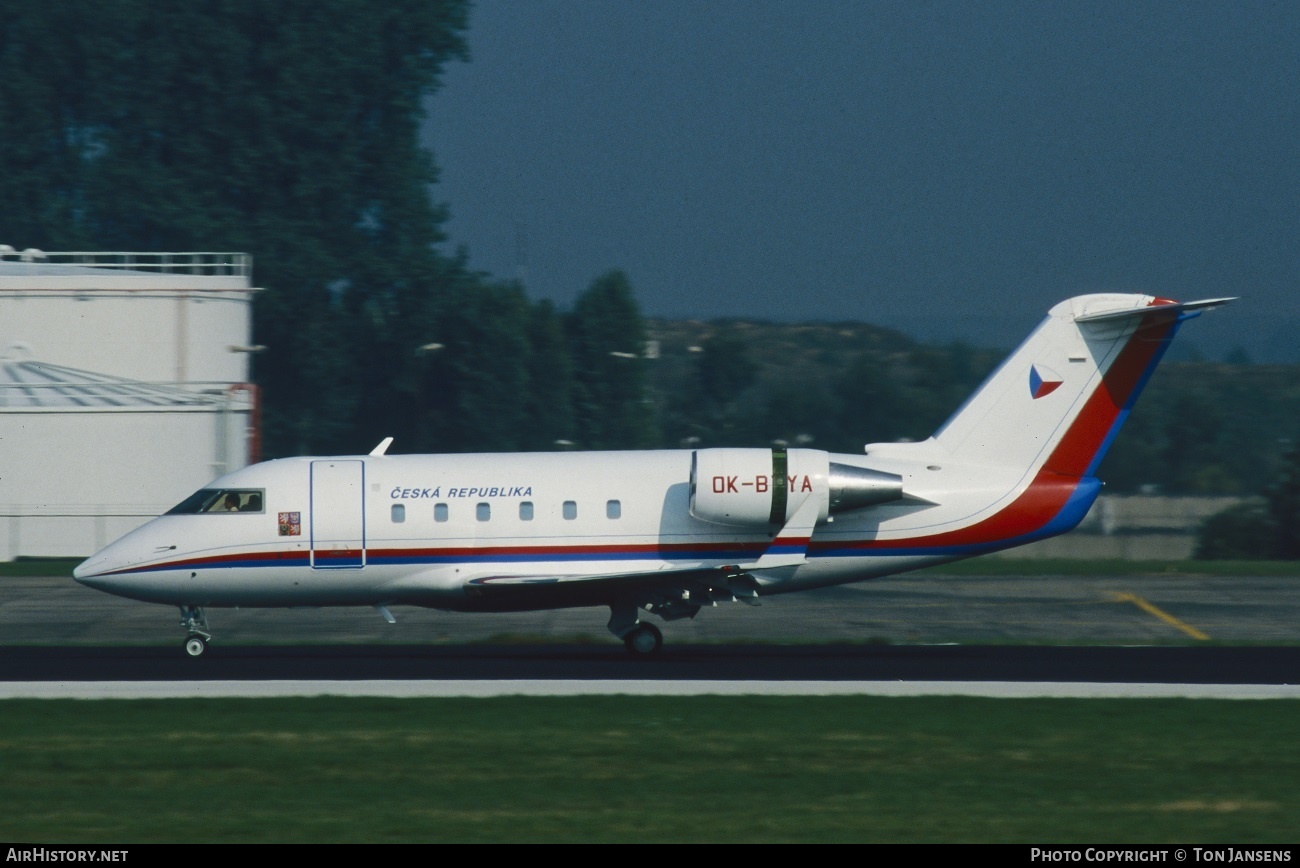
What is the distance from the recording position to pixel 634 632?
2191 cm

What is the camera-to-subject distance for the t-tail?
21.6 metres

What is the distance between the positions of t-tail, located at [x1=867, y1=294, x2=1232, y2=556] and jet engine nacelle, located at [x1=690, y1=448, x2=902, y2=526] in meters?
0.76

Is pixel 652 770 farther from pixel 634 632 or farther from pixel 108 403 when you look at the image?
pixel 108 403

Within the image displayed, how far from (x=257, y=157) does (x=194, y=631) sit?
59617 mm

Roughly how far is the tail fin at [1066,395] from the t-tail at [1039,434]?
14 mm

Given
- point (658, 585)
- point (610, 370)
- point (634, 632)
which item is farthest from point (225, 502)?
point (610, 370)

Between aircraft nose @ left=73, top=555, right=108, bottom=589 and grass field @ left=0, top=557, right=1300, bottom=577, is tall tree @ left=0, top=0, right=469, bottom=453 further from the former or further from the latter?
aircraft nose @ left=73, top=555, right=108, bottom=589

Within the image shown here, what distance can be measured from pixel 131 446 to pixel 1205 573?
2781cm

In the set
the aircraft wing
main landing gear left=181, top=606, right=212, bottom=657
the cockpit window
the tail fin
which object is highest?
the tail fin

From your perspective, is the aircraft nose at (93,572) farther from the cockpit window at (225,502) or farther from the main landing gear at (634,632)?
the main landing gear at (634,632)

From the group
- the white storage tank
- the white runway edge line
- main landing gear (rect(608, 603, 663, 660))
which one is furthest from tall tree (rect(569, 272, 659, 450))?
the white runway edge line

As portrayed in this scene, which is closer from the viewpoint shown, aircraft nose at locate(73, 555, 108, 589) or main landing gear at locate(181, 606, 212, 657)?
aircraft nose at locate(73, 555, 108, 589)

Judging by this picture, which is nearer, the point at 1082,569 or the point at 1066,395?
the point at 1066,395
